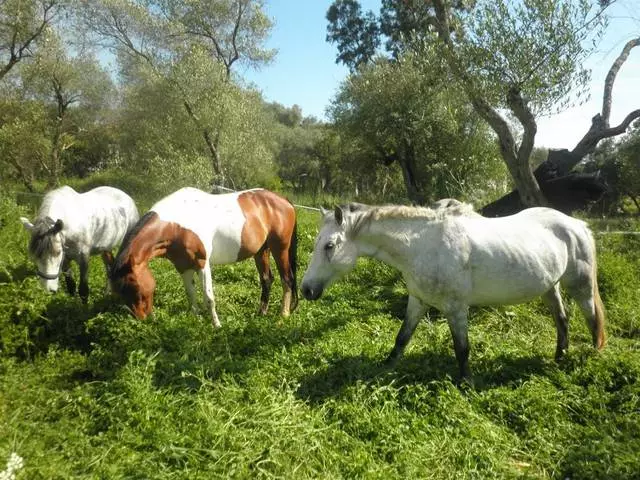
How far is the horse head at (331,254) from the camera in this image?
3906 mm

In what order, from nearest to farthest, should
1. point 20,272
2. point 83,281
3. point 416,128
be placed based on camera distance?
point 83,281 → point 20,272 → point 416,128

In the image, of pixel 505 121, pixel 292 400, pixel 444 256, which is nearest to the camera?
pixel 292 400

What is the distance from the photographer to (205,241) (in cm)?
→ 502

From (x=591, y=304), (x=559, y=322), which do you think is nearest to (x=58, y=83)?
(x=559, y=322)

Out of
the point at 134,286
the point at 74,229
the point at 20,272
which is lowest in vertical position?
the point at 20,272

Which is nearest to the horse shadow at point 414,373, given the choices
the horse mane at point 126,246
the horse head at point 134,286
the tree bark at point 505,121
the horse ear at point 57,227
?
the horse head at point 134,286

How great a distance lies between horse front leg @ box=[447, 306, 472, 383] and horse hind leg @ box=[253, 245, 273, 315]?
300cm

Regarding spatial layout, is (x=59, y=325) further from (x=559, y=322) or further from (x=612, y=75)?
(x=612, y=75)

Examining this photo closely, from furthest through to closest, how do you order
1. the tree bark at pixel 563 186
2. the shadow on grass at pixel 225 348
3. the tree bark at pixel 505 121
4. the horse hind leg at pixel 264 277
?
the tree bark at pixel 563 186 → the tree bark at pixel 505 121 → the horse hind leg at pixel 264 277 → the shadow on grass at pixel 225 348

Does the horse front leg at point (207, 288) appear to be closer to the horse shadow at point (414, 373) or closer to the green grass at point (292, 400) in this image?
the green grass at point (292, 400)

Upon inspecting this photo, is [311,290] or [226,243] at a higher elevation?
[226,243]

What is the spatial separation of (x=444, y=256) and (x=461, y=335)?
774 mm

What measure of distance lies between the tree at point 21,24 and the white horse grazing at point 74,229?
10077mm

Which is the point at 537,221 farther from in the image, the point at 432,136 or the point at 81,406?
the point at 432,136
